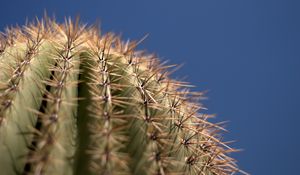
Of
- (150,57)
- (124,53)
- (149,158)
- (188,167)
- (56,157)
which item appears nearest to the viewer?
(56,157)

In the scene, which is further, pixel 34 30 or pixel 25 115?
pixel 34 30

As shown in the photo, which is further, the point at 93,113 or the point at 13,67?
the point at 13,67

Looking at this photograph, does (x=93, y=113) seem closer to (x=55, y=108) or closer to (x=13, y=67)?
(x=55, y=108)

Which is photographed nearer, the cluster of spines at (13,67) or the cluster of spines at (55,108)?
the cluster of spines at (55,108)

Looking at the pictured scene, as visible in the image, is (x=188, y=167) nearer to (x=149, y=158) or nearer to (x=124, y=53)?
(x=149, y=158)

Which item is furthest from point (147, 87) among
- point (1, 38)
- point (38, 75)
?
point (1, 38)

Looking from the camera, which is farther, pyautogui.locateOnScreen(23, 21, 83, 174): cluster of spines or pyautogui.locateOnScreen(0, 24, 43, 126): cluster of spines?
pyautogui.locateOnScreen(0, 24, 43, 126): cluster of spines

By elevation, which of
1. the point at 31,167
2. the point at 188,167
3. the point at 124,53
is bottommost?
the point at 31,167

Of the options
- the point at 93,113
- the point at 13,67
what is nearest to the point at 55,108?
the point at 93,113
